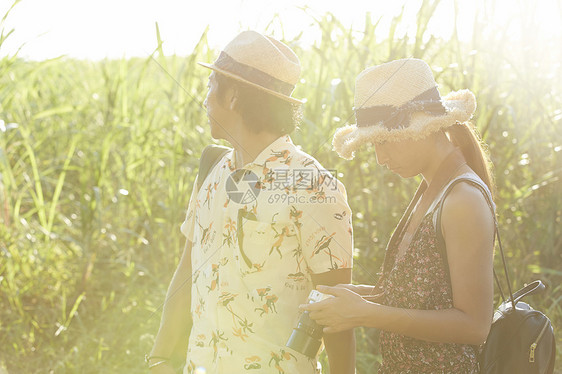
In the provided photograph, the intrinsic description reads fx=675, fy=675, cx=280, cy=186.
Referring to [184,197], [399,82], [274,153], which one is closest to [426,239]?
[399,82]

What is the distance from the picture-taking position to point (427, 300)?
5.04 ft

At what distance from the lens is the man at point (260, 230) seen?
5.83 ft

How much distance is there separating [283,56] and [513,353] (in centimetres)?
100

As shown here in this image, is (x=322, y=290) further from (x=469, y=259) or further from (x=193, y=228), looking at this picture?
(x=193, y=228)

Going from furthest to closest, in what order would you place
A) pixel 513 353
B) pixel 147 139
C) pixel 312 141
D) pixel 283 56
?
1. pixel 147 139
2. pixel 312 141
3. pixel 283 56
4. pixel 513 353

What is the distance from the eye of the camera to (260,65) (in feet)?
6.33

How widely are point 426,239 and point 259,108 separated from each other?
0.65m

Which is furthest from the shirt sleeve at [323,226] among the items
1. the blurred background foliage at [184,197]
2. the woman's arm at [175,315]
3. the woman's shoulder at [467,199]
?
the blurred background foliage at [184,197]

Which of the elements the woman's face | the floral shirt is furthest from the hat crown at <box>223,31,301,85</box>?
the woman's face

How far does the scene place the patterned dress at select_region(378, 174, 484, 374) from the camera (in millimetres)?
1523

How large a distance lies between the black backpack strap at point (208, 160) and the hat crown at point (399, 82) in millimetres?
631

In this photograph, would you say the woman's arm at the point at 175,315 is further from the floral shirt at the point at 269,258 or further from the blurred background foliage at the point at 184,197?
the blurred background foliage at the point at 184,197

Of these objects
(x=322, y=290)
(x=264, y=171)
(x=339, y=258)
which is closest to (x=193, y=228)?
(x=264, y=171)

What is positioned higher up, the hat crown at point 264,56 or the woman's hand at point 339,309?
the hat crown at point 264,56
